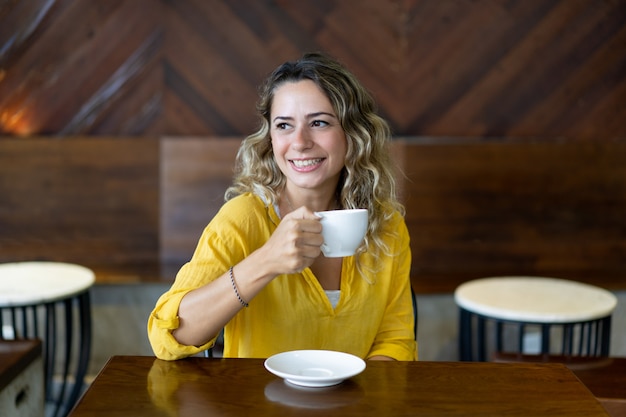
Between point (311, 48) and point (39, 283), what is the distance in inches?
69.9

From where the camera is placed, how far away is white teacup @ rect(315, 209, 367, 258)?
4.58 feet

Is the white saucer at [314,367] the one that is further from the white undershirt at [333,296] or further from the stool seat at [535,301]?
the stool seat at [535,301]

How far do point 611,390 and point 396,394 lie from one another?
897 millimetres

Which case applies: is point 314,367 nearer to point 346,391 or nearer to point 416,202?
point 346,391

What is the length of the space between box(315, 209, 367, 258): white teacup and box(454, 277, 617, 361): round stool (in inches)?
52.5

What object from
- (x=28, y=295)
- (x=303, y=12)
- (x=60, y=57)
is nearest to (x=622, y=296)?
(x=303, y=12)

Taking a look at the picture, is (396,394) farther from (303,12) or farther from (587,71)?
(587,71)

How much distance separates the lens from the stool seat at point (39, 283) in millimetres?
2744

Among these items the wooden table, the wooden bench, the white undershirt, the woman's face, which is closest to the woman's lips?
the woman's face

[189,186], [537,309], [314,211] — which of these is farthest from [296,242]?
[189,186]

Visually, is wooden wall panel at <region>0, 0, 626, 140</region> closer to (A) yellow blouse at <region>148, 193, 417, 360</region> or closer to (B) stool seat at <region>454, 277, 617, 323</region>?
(B) stool seat at <region>454, 277, 617, 323</region>

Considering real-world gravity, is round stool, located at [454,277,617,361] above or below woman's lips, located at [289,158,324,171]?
below

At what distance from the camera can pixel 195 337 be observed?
154 centimetres

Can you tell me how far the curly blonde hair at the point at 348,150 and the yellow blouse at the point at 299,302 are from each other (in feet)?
0.28
